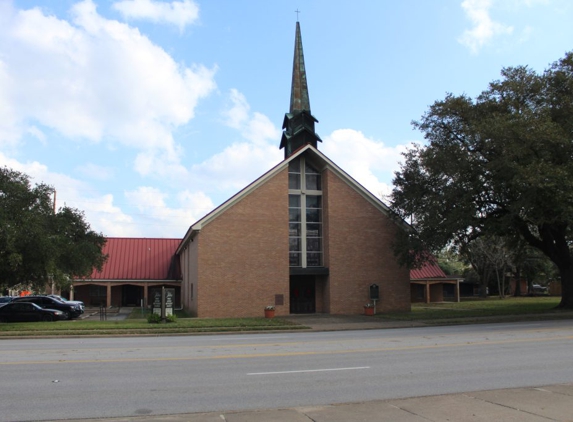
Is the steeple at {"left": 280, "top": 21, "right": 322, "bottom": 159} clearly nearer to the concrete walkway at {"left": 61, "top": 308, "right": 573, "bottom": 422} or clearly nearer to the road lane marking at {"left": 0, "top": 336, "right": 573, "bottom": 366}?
the road lane marking at {"left": 0, "top": 336, "right": 573, "bottom": 366}

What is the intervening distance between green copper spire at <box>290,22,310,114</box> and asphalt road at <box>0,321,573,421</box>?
24706 millimetres

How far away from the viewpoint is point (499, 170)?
26.3m

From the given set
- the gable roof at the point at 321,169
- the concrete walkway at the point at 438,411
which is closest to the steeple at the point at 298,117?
the gable roof at the point at 321,169

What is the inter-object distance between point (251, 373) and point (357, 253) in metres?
23.5

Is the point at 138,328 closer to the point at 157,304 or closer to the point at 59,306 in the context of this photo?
the point at 157,304

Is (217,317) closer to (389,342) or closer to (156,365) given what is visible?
(389,342)

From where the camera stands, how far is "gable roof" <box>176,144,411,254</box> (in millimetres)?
31234

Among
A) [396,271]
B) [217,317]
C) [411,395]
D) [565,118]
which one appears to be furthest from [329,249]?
[411,395]

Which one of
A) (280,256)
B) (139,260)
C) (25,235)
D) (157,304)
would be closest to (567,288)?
(280,256)

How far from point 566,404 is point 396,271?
87.5 feet

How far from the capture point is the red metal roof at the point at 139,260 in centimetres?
4681

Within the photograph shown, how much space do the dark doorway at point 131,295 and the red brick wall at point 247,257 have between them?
2025 centimetres

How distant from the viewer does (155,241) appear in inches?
2058

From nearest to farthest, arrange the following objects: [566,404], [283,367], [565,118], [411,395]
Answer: [566,404]
[411,395]
[283,367]
[565,118]
